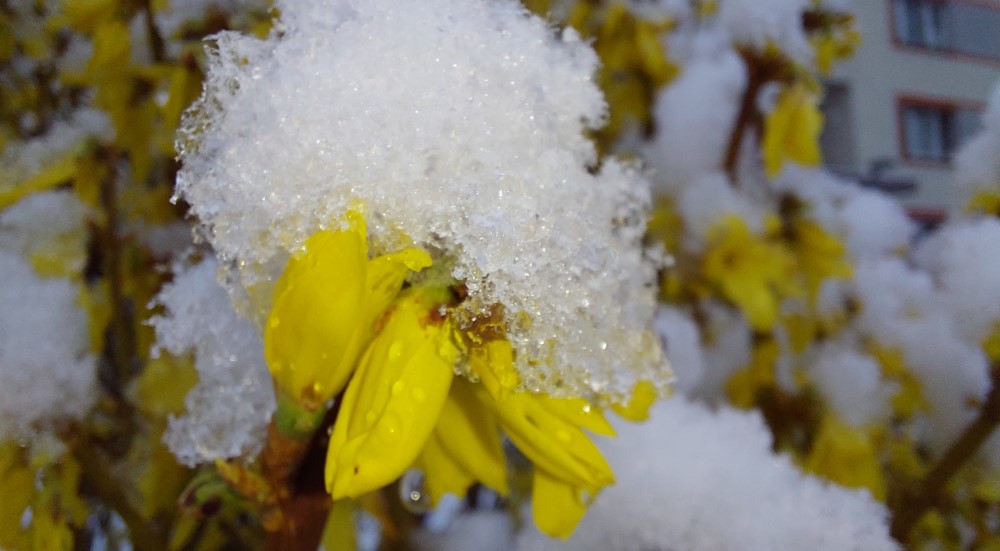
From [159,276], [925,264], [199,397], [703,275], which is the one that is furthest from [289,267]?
[925,264]

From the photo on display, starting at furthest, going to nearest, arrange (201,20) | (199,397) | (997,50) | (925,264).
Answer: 1. (997,50)
2. (925,264)
3. (201,20)
4. (199,397)

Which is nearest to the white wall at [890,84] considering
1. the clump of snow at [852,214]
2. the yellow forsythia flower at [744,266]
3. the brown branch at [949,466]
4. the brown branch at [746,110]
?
the clump of snow at [852,214]

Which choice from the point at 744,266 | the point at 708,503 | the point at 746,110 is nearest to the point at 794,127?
the point at 746,110

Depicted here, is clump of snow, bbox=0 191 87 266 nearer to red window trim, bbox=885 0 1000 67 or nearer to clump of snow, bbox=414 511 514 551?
clump of snow, bbox=414 511 514 551

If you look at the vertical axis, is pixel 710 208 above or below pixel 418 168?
below

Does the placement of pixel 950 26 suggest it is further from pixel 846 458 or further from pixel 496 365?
pixel 496 365

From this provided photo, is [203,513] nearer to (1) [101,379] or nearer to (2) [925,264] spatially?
(1) [101,379]

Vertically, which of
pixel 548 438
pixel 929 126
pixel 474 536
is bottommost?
pixel 474 536

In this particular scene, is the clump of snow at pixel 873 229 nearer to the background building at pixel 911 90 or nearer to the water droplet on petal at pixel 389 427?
the background building at pixel 911 90
